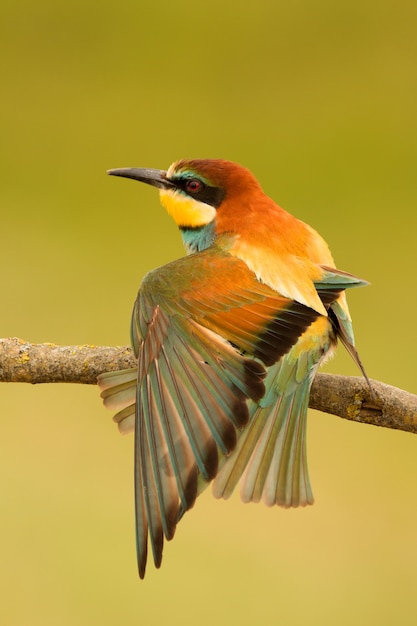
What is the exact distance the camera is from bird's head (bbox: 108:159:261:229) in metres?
1.23

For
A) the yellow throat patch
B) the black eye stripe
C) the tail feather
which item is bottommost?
the tail feather

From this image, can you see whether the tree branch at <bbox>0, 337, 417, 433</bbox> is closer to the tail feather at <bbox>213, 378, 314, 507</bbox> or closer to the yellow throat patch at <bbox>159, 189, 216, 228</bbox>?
the tail feather at <bbox>213, 378, 314, 507</bbox>

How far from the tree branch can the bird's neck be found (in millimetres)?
242

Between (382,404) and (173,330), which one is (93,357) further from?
(382,404)

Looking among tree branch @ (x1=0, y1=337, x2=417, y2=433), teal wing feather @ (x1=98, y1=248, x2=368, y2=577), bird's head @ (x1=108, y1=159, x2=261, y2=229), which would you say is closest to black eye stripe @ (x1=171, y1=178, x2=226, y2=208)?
bird's head @ (x1=108, y1=159, x2=261, y2=229)

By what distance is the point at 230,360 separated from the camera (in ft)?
2.97

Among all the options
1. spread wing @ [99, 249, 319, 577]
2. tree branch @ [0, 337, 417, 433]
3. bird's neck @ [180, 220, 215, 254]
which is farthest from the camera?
bird's neck @ [180, 220, 215, 254]

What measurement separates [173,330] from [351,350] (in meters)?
0.19

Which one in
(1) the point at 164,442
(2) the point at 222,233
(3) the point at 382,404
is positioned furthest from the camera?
(2) the point at 222,233

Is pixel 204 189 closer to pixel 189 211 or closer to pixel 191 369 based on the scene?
pixel 189 211

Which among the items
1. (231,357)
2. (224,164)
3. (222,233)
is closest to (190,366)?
(231,357)

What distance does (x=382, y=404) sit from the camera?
987mm

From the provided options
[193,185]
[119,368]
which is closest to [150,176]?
[193,185]

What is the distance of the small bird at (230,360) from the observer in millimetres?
856
